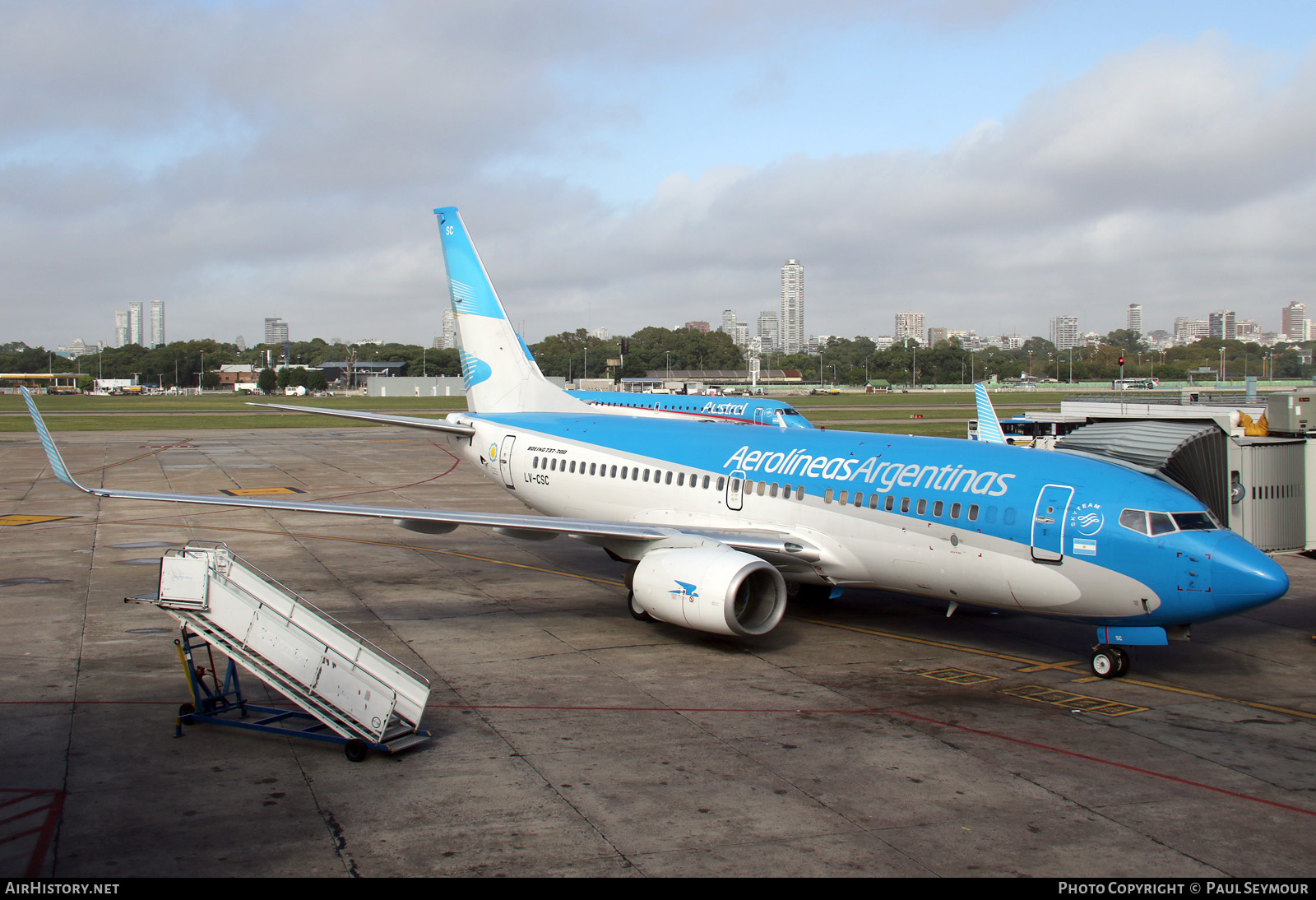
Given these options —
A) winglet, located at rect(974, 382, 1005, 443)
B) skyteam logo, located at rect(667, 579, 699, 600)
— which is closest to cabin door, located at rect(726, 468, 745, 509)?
skyteam logo, located at rect(667, 579, 699, 600)

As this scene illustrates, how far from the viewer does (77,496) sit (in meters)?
39.7

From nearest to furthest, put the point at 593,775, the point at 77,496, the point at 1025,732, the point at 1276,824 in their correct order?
1. the point at 1276,824
2. the point at 593,775
3. the point at 1025,732
4. the point at 77,496

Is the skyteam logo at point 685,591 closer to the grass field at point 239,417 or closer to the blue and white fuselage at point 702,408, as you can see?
the blue and white fuselage at point 702,408

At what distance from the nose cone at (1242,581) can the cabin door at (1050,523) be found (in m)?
2.27

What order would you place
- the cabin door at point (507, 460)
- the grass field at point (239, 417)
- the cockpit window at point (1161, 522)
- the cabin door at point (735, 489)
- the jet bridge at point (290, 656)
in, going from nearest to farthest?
the jet bridge at point (290, 656) → the cockpit window at point (1161, 522) → the cabin door at point (735, 489) → the cabin door at point (507, 460) → the grass field at point (239, 417)

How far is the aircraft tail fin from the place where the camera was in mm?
27844

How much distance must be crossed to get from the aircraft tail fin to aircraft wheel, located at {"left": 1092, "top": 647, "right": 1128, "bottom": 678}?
15.8 meters

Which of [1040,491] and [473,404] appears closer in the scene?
[1040,491]

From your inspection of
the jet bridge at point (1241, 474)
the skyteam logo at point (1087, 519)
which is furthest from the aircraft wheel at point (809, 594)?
the skyteam logo at point (1087, 519)

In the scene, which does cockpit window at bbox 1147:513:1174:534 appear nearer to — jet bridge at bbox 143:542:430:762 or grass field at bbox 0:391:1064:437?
jet bridge at bbox 143:542:430:762

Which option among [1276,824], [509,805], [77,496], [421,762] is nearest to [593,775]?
[509,805]

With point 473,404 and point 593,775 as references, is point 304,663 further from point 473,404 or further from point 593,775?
point 473,404

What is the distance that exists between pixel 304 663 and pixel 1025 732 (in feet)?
33.6

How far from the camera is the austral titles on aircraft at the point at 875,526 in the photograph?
15.4 m
